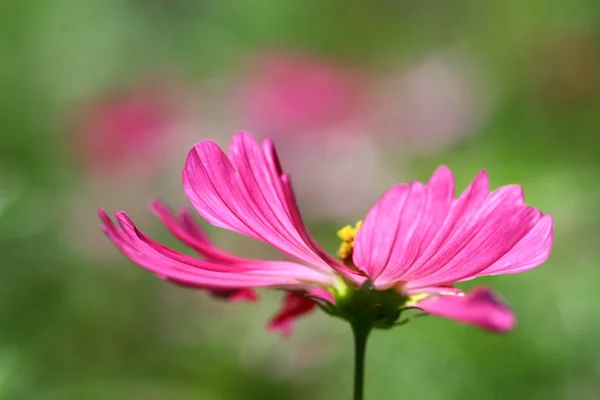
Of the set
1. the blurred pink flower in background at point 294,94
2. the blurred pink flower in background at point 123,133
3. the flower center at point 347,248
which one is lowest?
the flower center at point 347,248

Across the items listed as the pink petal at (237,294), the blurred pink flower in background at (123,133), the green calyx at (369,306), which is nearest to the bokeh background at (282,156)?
the blurred pink flower in background at (123,133)

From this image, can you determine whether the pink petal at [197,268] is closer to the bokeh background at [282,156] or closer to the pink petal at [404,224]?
the pink petal at [404,224]

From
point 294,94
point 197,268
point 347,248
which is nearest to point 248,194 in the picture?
point 197,268

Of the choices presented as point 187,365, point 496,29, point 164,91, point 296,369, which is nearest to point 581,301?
point 296,369

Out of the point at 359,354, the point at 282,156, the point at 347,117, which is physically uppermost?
the point at 347,117

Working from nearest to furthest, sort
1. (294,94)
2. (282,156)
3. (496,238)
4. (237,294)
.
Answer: (496,238)
(237,294)
(282,156)
(294,94)

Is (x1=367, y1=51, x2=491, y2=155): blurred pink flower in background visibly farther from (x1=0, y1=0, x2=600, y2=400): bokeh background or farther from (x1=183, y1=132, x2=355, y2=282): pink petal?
(x1=183, y1=132, x2=355, y2=282): pink petal

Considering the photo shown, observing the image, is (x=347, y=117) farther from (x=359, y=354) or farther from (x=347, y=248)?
(x=359, y=354)
